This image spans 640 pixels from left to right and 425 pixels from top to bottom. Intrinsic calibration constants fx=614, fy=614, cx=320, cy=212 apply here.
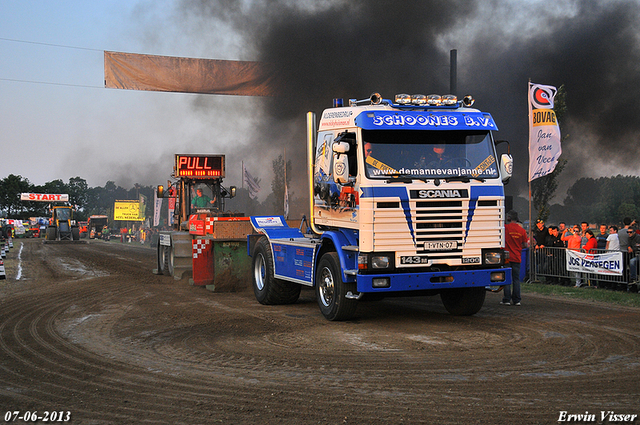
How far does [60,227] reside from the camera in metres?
47.7

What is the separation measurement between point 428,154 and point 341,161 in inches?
→ 51.4

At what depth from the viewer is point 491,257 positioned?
9125 mm

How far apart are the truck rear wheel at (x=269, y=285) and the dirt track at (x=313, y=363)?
0.28 metres

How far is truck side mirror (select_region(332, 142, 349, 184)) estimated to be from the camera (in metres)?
8.72

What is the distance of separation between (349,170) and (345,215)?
0.72 metres

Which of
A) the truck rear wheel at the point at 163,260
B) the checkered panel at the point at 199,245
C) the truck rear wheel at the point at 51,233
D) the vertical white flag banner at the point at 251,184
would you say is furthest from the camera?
the truck rear wheel at the point at 51,233

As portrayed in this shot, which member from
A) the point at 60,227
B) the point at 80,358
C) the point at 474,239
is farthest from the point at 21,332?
the point at 60,227

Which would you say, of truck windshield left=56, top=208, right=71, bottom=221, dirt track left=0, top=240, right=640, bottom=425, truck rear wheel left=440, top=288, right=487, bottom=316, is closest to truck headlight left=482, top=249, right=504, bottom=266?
truck rear wheel left=440, top=288, right=487, bottom=316

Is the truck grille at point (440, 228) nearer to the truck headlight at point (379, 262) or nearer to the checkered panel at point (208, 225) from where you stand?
the truck headlight at point (379, 262)

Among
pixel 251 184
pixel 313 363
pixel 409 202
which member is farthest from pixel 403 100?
pixel 251 184

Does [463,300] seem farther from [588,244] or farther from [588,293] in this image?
[588,244]

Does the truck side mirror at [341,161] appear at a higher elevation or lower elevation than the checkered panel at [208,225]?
higher

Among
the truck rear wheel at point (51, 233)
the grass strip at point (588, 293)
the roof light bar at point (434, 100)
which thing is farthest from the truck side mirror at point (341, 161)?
the truck rear wheel at point (51, 233)

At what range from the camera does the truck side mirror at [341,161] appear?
8.72 meters
